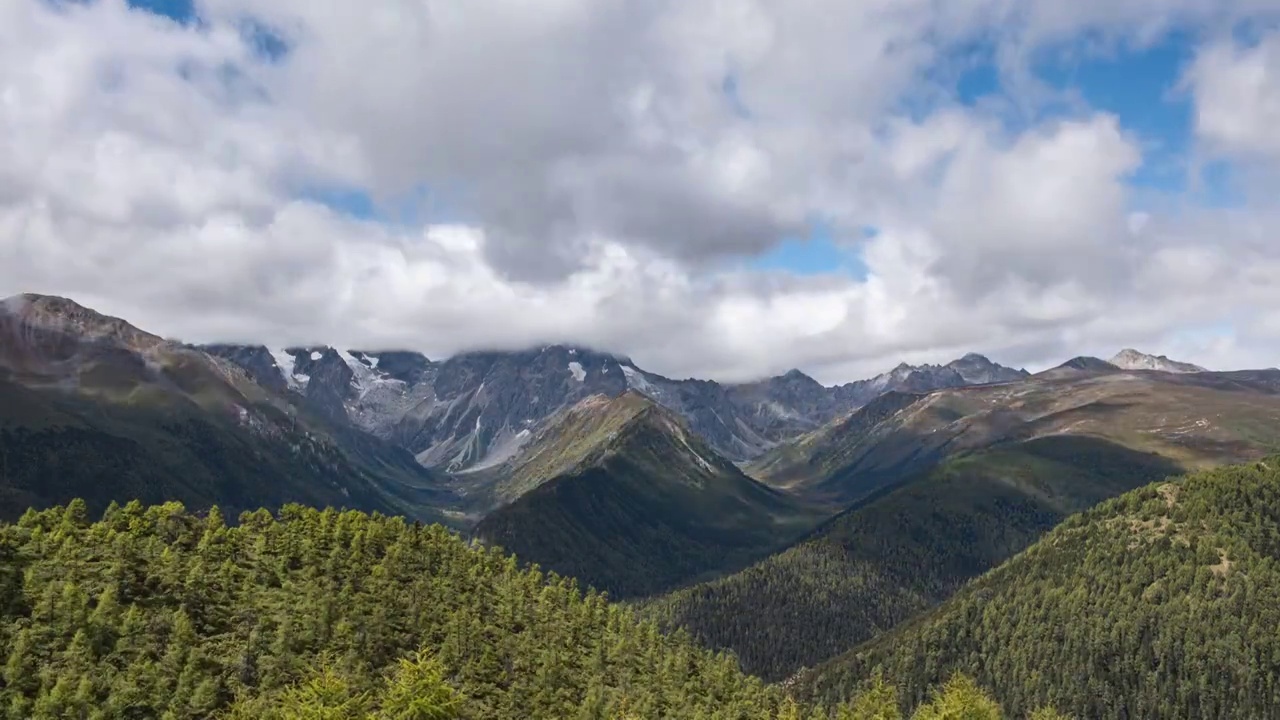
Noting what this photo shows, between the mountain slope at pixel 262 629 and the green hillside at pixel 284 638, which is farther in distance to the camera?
the mountain slope at pixel 262 629

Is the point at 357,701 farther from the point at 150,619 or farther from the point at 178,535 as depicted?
the point at 178,535

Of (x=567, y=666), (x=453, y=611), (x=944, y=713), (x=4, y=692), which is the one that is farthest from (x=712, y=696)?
(x=4, y=692)

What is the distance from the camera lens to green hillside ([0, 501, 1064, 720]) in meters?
113

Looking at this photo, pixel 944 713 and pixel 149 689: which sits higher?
pixel 149 689

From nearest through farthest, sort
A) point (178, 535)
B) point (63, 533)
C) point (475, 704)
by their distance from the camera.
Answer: point (475, 704) → point (63, 533) → point (178, 535)

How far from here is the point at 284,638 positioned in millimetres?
134125

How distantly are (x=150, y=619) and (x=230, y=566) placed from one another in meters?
21.5

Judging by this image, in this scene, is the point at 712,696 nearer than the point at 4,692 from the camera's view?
No

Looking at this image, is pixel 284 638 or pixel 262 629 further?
pixel 262 629

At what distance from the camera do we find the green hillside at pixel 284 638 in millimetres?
113438

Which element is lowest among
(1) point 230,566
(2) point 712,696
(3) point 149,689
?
(2) point 712,696

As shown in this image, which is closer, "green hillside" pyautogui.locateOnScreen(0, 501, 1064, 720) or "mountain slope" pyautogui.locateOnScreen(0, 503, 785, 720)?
"green hillside" pyautogui.locateOnScreen(0, 501, 1064, 720)

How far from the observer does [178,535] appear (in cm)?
16875

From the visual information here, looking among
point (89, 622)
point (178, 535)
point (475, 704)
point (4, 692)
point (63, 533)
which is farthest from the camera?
point (178, 535)
